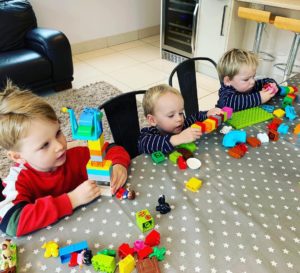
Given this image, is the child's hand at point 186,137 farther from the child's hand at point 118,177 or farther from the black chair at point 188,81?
the black chair at point 188,81

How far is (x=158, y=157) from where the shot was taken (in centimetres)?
102

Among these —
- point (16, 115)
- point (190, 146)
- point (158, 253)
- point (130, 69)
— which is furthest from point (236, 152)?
point (130, 69)

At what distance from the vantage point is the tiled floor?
3223 millimetres

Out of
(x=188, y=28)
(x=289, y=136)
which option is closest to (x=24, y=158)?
(x=289, y=136)

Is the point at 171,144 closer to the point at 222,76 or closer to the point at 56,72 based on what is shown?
the point at 222,76

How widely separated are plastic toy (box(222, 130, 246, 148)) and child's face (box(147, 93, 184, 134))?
8.0 inches

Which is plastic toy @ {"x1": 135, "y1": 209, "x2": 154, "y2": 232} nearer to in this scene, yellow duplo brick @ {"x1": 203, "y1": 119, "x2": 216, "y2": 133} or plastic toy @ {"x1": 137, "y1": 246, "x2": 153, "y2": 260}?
plastic toy @ {"x1": 137, "y1": 246, "x2": 153, "y2": 260}

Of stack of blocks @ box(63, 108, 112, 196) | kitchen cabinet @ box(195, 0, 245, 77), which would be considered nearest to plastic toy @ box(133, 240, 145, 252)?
stack of blocks @ box(63, 108, 112, 196)

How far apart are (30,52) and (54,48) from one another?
11.3 inches

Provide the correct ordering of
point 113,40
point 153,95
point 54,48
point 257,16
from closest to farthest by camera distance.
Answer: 1. point 153,95
2. point 257,16
3. point 54,48
4. point 113,40

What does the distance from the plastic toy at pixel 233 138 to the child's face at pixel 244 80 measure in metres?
0.49

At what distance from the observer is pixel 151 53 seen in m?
4.16

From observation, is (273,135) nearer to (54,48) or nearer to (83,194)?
(83,194)

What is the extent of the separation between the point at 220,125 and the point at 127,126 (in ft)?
1.34
